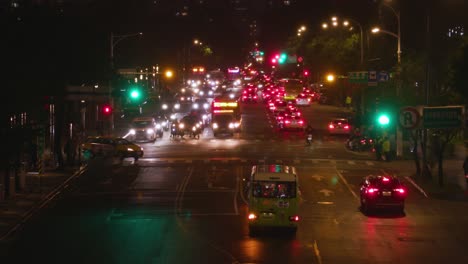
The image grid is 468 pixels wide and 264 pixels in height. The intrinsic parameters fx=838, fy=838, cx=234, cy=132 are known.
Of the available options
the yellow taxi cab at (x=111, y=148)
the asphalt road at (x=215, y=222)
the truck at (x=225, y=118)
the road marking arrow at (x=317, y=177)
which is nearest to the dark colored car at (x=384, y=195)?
the asphalt road at (x=215, y=222)

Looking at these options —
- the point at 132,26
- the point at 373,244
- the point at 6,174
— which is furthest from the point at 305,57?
the point at 373,244

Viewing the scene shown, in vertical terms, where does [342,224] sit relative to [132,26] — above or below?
below

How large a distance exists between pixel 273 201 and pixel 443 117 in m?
15.8

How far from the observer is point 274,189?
26750 millimetres

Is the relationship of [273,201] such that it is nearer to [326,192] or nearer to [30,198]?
[326,192]

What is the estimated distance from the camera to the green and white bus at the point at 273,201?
26281mm

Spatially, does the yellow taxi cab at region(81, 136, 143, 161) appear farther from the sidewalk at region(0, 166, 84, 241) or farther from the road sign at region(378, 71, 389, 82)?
the road sign at region(378, 71, 389, 82)

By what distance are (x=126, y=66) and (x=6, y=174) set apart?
46.1 metres

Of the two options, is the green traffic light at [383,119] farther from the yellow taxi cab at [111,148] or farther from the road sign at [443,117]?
the yellow taxi cab at [111,148]

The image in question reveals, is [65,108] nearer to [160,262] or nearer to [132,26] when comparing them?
[160,262]

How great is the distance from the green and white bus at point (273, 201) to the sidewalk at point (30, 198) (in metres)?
8.08

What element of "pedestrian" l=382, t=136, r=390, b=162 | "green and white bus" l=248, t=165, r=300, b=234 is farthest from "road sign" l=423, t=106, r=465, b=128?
"green and white bus" l=248, t=165, r=300, b=234

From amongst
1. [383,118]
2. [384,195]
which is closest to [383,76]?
[383,118]

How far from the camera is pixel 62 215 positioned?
104 ft
